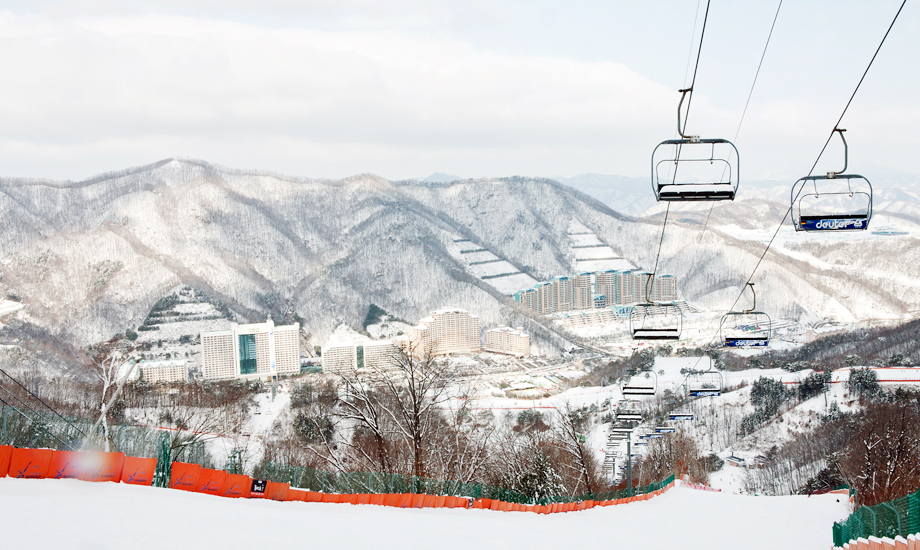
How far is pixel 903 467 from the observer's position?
2275 centimetres

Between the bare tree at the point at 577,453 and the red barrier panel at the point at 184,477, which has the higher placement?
the red barrier panel at the point at 184,477

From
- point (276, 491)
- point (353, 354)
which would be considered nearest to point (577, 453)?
point (276, 491)

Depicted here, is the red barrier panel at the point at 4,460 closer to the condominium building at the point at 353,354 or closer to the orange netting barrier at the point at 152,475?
the orange netting barrier at the point at 152,475

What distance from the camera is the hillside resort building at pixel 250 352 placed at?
81750 mm

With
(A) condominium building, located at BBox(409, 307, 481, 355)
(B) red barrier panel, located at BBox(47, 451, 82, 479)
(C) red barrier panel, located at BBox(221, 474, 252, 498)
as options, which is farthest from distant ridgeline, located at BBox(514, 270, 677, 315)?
(B) red barrier panel, located at BBox(47, 451, 82, 479)

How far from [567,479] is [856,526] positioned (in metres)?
22.4

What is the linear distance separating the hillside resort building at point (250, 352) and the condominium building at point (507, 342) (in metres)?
26.3

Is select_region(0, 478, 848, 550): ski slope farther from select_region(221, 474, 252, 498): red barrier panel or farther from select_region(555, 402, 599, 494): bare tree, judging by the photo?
select_region(555, 402, 599, 494): bare tree

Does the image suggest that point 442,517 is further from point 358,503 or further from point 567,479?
point 567,479

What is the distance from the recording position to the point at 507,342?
303 feet

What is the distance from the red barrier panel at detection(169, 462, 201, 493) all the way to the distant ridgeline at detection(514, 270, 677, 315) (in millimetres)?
110013

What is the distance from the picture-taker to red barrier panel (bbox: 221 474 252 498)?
410 inches

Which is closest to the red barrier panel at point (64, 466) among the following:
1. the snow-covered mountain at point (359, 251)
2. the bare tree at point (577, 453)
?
the bare tree at point (577, 453)

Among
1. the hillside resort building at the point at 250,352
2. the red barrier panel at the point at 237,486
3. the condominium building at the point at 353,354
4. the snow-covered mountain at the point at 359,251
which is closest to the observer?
the red barrier panel at the point at 237,486
